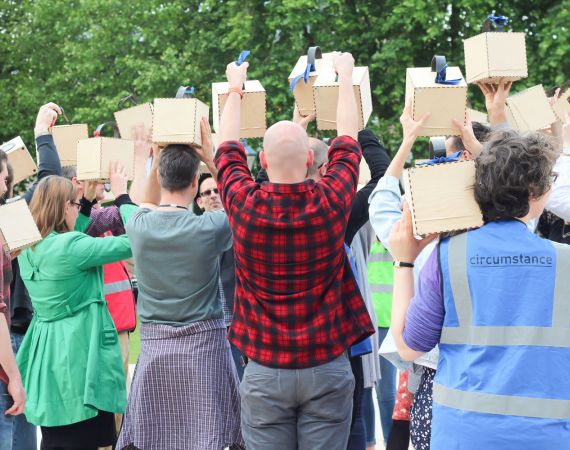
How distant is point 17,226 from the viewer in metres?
3.98

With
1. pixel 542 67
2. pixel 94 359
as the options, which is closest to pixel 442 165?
pixel 94 359

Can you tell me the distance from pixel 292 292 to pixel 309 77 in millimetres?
1069

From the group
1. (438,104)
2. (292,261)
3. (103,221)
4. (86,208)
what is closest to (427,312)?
(292,261)

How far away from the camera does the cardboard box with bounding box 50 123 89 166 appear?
552 cm

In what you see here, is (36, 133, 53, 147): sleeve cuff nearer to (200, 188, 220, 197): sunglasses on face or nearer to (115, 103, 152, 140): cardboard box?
(115, 103, 152, 140): cardboard box

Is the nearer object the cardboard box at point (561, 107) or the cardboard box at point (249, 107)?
the cardboard box at point (249, 107)

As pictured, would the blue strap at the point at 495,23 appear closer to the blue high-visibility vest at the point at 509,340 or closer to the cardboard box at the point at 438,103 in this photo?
the cardboard box at the point at 438,103

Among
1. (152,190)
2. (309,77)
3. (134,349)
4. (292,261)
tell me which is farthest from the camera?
(134,349)

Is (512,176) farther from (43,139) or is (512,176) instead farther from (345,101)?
(43,139)

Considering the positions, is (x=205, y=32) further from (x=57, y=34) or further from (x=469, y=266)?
(x=469, y=266)

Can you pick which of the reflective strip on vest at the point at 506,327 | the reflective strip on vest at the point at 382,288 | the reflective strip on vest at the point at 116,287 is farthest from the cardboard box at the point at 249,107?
the reflective strip on vest at the point at 116,287

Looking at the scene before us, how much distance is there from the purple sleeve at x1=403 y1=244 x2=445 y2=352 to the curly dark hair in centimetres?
24

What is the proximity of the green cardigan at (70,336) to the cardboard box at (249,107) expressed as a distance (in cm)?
98

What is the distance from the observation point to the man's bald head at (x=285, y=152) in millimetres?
3320
